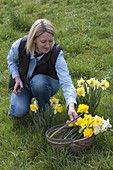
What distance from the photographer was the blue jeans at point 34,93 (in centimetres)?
376

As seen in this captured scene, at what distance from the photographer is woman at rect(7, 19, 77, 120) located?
3.55m

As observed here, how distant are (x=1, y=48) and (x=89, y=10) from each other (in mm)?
2275

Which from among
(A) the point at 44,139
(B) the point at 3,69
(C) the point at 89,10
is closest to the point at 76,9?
(C) the point at 89,10

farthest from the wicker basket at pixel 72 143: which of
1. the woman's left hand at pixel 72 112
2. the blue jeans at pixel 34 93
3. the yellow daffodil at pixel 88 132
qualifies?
the blue jeans at pixel 34 93

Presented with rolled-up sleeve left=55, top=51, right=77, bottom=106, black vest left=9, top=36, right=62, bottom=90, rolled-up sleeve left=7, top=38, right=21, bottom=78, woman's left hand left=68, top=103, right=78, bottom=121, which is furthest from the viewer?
rolled-up sleeve left=7, top=38, right=21, bottom=78

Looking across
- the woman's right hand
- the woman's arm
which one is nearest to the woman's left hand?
the woman's arm

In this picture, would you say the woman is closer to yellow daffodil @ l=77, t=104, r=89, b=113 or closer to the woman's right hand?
the woman's right hand

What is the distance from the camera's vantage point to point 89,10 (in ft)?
25.5

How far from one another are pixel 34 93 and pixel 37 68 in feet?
0.79

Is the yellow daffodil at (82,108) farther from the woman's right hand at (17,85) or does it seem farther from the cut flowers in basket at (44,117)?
the woman's right hand at (17,85)

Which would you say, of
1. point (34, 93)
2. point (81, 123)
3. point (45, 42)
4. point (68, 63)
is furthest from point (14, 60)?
point (68, 63)

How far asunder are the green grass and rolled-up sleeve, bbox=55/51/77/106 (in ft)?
1.09

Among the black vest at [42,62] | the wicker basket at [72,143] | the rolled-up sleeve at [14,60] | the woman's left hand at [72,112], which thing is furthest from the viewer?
the rolled-up sleeve at [14,60]

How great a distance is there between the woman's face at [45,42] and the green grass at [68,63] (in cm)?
65
